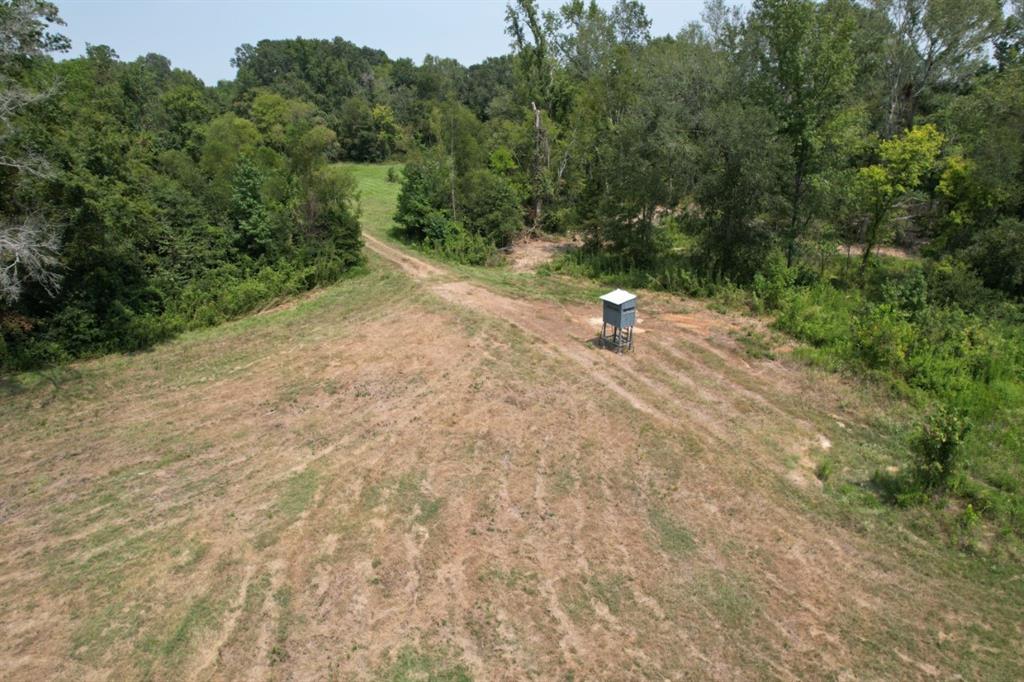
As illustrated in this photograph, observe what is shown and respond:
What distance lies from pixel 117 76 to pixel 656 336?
42.5 meters

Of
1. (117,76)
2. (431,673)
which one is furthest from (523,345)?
(117,76)

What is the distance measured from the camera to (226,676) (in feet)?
21.9

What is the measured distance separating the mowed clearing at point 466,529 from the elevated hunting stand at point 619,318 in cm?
51

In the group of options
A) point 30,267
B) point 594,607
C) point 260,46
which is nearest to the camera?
point 594,607

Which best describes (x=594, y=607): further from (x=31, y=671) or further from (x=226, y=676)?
(x=31, y=671)

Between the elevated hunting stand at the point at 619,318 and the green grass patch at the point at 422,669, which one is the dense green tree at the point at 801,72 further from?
the green grass patch at the point at 422,669

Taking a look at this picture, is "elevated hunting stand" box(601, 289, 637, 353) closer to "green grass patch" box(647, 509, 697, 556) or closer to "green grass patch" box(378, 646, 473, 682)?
"green grass patch" box(647, 509, 697, 556)

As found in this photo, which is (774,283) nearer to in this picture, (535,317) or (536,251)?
(535,317)

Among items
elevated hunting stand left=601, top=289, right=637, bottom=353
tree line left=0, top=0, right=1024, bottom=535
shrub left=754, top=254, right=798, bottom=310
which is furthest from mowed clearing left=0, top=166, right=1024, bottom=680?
shrub left=754, top=254, right=798, bottom=310

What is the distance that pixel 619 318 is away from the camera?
13.8m

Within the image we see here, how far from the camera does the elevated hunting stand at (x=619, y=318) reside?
13.8 m

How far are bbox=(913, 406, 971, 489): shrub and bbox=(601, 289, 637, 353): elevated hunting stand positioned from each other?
619 centimetres

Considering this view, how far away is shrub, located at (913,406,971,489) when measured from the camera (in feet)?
31.1

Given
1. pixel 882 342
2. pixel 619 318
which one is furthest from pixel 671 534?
pixel 882 342
